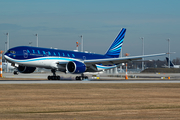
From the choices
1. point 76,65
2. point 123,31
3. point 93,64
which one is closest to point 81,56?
point 93,64

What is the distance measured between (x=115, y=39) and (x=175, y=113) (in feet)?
157

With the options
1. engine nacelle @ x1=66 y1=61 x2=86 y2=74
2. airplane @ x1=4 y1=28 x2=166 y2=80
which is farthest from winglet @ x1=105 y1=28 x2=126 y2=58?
engine nacelle @ x1=66 y1=61 x2=86 y2=74

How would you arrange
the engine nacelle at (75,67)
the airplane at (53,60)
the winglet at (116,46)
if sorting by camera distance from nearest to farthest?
the airplane at (53,60)
the engine nacelle at (75,67)
the winglet at (116,46)

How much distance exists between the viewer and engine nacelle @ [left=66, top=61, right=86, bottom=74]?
50750 millimetres

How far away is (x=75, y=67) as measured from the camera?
5059cm

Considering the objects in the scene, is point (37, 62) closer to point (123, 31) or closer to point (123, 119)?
point (123, 31)

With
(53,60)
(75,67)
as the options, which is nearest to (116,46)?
(75,67)

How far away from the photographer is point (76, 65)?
5078cm

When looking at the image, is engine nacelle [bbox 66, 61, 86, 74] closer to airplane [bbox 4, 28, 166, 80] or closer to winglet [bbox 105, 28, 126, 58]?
airplane [bbox 4, 28, 166, 80]

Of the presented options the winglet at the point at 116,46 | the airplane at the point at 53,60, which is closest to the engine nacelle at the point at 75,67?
the airplane at the point at 53,60

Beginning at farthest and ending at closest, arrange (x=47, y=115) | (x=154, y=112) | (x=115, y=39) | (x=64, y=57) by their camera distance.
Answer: (x=115, y=39) → (x=64, y=57) → (x=154, y=112) → (x=47, y=115)

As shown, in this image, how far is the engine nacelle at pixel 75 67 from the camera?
167 feet

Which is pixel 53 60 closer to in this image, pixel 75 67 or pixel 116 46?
pixel 75 67

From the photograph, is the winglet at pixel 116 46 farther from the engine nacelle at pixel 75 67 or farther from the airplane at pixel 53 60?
the engine nacelle at pixel 75 67
